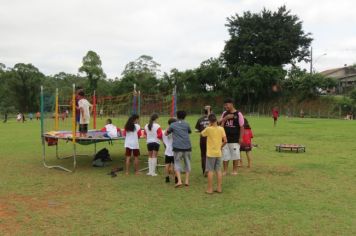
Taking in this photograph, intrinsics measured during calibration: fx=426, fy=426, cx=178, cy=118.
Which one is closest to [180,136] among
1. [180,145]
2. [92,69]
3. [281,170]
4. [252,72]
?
[180,145]

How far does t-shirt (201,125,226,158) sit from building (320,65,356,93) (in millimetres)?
59619

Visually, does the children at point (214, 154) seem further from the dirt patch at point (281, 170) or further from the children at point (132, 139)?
the children at point (132, 139)

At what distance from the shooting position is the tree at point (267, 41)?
65.2m

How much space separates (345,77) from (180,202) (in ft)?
255

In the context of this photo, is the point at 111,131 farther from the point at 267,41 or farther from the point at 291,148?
the point at 267,41

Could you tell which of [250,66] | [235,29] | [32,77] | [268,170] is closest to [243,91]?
[250,66]

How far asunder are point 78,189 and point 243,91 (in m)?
56.7

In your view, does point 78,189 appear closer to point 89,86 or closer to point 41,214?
point 41,214

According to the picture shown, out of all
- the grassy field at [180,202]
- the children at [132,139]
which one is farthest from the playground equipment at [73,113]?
the children at [132,139]

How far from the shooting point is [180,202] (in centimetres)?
815

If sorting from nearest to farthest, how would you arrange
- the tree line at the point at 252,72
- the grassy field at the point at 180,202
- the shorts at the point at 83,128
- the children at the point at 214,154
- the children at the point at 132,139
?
the grassy field at the point at 180,202
the children at the point at 214,154
the children at the point at 132,139
the shorts at the point at 83,128
the tree line at the point at 252,72

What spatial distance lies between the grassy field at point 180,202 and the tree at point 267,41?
179 feet

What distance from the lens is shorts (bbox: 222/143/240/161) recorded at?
424 inches

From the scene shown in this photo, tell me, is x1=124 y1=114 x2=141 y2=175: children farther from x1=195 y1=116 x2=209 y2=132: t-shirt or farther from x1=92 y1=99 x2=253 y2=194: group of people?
x1=195 y1=116 x2=209 y2=132: t-shirt
